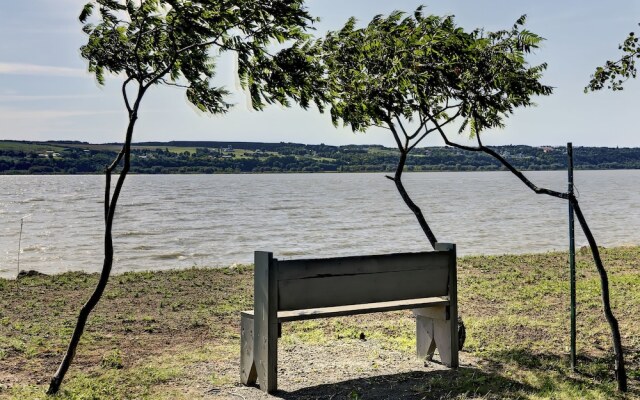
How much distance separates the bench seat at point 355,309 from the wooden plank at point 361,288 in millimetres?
67

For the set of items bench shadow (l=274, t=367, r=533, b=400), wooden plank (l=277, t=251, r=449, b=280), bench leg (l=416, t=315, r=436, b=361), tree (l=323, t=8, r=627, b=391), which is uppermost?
tree (l=323, t=8, r=627, b=391)

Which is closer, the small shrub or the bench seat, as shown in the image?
the bench seat

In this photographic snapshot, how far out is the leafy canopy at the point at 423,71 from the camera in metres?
8.16

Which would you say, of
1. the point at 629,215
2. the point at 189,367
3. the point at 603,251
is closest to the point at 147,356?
the point at 189,367

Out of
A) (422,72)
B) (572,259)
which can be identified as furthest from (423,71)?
(572,259)

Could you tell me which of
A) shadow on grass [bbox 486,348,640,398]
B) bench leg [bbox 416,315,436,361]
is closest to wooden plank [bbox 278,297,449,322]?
bench leg [bbox 416,315,436,361]

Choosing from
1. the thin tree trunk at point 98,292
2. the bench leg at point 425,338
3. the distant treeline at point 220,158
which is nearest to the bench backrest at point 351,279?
the bench leg at point 425,338

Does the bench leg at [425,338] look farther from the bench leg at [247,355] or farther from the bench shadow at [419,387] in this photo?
the bench leg at [247,355]

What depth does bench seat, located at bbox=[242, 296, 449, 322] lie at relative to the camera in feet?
21.7

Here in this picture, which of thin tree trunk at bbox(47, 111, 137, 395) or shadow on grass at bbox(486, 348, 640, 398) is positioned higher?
thin tree trunk at bbox(47, 111, 137, 395)

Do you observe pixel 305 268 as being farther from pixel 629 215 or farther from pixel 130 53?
pixel 629 215

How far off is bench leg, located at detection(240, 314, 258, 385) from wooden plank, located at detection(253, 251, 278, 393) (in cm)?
12

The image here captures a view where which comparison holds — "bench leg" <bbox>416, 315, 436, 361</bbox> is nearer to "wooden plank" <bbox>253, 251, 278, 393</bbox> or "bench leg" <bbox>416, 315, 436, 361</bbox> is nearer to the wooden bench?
the wooden bench

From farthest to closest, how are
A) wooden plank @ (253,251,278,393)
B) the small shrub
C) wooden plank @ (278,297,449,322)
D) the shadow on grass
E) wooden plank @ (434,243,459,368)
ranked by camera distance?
the small shrub
wooden plank @ (434,243,459,368)
the shadow on grass
wooden plank @ (278,297,449,322)
wooden plank @ (253,251,278,393)
